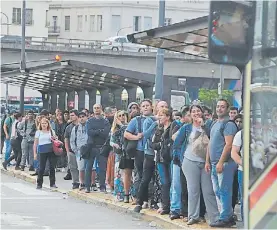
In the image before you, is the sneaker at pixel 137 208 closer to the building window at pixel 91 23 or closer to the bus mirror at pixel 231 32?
the bus mirror at pixel 231 32

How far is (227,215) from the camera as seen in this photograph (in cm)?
1268

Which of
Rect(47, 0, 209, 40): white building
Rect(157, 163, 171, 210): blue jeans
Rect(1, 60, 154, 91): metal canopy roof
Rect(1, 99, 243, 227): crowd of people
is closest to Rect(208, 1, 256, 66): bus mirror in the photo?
Rect(1, 99, 243, 227): crowd of people

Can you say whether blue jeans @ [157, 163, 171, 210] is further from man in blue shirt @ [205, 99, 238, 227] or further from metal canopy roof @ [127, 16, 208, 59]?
metal canopy roof @ [127, 16, 208, 59]

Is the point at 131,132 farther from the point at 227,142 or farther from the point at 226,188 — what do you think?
the point at 227,142

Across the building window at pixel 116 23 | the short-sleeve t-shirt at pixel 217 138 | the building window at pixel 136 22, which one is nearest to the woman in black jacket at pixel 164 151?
the short-sleeve t-shirt at pixel 217 138

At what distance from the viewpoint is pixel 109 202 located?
54.6 ft

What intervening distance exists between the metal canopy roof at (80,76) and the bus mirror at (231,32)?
56.7 feet

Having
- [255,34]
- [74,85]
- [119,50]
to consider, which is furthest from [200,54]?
[119,50]

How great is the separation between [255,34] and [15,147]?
21.2 metres

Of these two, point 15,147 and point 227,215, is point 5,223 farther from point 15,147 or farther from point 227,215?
point 15,147

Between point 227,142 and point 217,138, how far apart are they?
231 mm

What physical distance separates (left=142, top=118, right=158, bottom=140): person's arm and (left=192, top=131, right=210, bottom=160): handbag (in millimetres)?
1821

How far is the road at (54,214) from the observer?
45.3 feet

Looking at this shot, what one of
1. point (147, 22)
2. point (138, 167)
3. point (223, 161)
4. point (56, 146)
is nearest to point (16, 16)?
point (147, 22)
